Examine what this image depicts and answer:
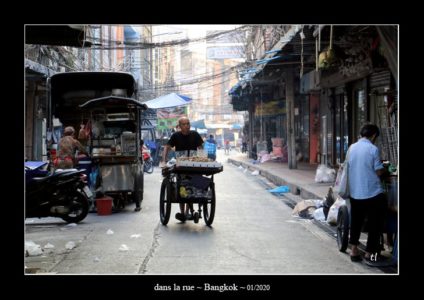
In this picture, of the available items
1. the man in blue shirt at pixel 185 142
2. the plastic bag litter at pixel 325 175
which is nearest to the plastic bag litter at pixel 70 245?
the man in blue shirt at pixel 185 142

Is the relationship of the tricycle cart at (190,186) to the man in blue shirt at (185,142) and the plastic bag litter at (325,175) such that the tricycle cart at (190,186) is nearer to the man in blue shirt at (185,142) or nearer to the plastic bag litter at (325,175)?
the man in blue shirt at (185,142)

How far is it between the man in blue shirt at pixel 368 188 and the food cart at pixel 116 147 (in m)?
5.72

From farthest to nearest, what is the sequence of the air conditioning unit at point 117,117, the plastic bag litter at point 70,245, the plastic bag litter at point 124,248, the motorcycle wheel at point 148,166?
the motorcycle wheel at point 148,166, the air conditioning unit at point 117,117, the plastic bag litter at point 70,245, the plastic bag litter at point 124,248

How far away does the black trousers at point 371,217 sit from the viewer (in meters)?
7.08

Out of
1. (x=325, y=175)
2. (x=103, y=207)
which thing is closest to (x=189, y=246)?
(x=103, y=207)

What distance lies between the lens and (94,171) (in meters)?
12.2

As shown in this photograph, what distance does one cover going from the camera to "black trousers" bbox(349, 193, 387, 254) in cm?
708

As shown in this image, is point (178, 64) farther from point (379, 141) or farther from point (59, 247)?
point (59, 247)

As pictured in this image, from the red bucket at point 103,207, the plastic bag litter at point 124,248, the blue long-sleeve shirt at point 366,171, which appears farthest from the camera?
the red bucket at point 103,207

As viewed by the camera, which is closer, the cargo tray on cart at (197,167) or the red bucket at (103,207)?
the cargo tray on cart at (197,167)

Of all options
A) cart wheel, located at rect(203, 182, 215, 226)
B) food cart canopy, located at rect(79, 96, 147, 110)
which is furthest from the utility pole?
cart wheel, located at rect(203, 182, 215, 226)

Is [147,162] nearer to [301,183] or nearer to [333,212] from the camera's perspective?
[301,183]
